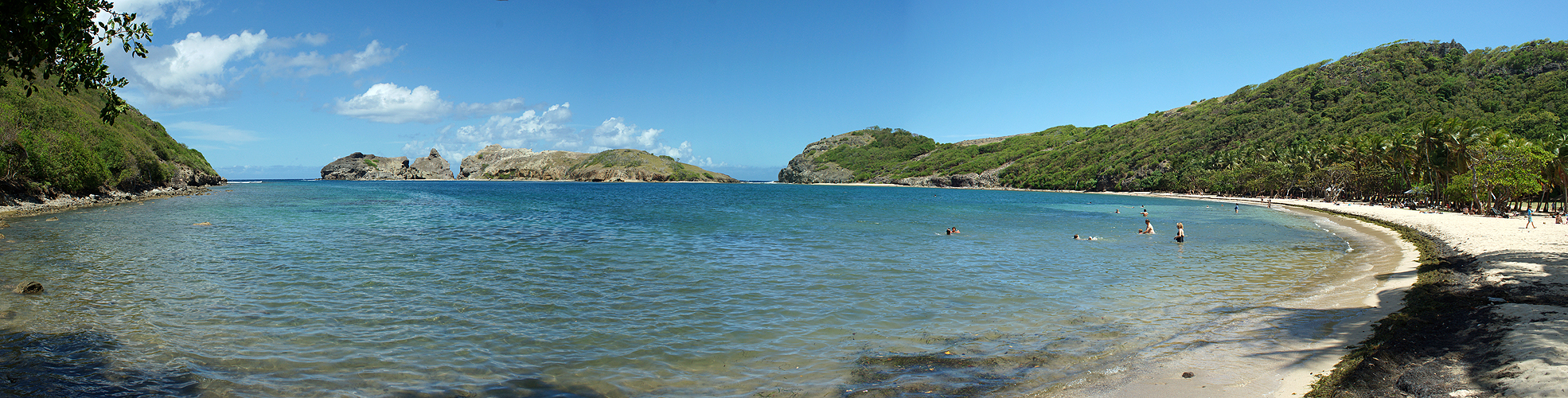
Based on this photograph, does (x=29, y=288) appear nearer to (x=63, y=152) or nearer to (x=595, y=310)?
(x=595, y=310)

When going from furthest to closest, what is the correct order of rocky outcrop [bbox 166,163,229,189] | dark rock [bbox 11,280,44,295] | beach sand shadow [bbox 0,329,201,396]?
rocky outcrop [bbox 166,163,229,189], dark rock [bbox 11,280,44,295], beach sand shadow [bbox 0,329,201,396]

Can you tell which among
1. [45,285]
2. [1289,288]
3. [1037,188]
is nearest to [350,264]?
[45,285]

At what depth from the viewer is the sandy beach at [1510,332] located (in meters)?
6.20

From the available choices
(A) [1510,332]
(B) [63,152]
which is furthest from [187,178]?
(A) [1510,332]

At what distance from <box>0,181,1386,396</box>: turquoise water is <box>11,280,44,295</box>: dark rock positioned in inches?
8.0

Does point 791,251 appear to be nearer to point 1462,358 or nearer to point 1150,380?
point 1150,380

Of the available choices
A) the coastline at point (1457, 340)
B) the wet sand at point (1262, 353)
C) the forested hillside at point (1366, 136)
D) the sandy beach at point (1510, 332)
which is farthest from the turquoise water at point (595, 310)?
the forested hillside at point (1366, 136)

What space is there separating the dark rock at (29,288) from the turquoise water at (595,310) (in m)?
0.20

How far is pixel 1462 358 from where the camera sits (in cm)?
729

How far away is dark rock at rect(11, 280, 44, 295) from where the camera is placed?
1276cm

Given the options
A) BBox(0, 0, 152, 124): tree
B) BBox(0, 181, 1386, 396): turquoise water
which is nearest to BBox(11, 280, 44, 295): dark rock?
BBox(0, 181, 1386, 396): turquoise water

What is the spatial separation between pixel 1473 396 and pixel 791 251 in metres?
18.0

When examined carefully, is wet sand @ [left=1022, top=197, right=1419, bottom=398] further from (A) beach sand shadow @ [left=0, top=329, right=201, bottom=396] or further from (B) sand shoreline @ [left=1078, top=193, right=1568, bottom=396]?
(A) beach sand shadow @ [left=0, top=329, right=201, bottom=396]

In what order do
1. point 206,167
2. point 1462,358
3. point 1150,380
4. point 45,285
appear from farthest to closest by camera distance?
point 206,167 → point 45,285 → point 1150,380 → point 1462,358
